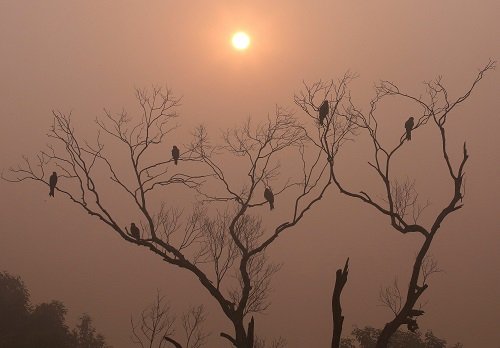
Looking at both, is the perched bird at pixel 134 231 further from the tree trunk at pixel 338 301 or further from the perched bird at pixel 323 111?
the tree trunk at pixel 338 301

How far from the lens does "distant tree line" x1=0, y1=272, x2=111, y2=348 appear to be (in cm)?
2736

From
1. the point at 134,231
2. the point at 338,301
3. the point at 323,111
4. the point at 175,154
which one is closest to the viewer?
the point at 338,301

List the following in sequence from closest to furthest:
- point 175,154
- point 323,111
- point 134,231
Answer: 1. point 323,111
2. point 134,231
3. point 175,154

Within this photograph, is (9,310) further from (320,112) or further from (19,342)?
(320,112)

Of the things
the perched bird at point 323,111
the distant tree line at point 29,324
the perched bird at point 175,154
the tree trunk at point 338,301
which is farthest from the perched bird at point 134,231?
the distant tree line at point 29,324

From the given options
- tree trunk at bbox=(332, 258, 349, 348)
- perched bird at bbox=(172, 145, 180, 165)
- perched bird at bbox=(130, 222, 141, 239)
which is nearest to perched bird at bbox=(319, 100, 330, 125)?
perched bird at bbox=(172, 145, 180, 165)

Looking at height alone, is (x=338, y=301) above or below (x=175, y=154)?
below

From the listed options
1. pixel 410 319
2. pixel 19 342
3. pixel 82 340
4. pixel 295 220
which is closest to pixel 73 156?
pixel 295 220

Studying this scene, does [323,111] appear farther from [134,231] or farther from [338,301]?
[338,301]

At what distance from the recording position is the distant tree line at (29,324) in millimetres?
27359

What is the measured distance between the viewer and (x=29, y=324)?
101 ft

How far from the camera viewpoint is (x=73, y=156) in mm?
11539

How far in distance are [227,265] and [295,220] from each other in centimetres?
252

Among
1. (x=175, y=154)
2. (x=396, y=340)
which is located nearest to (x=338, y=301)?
(x=175, y=154)
